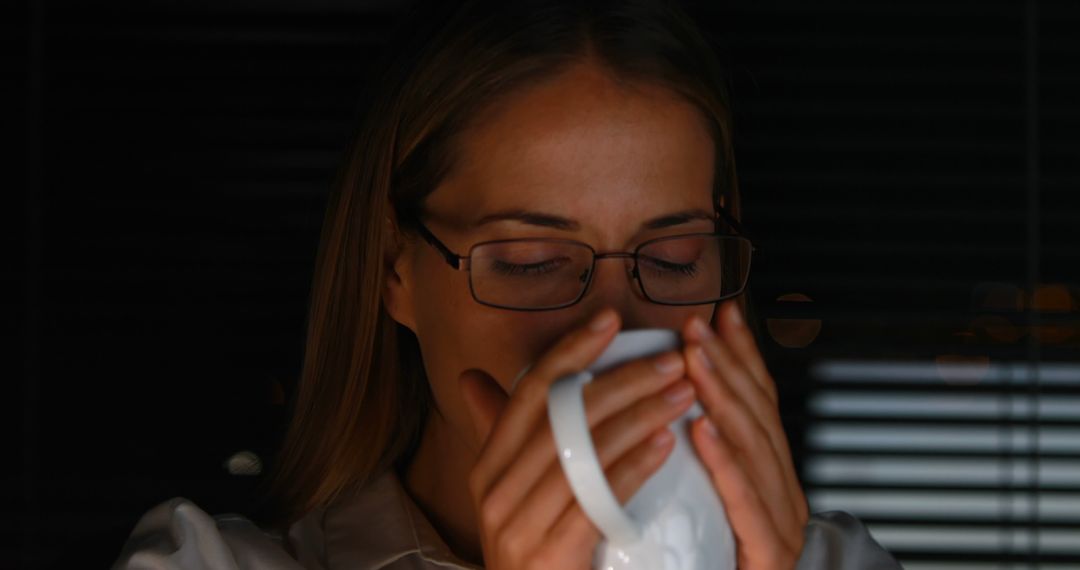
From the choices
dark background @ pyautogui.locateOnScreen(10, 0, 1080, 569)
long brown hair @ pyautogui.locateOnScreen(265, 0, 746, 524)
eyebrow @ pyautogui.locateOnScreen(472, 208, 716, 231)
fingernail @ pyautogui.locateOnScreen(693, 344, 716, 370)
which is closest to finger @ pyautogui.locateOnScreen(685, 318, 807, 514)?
fingernail @ pyautogui.locateOnScreen(693, 344, 716, 370)

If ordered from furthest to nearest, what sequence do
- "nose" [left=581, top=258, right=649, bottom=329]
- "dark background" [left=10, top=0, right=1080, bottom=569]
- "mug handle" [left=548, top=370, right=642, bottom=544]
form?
"dark background" [left=10, top=0, right=1080, bottom=569] → "nose" [left=581, top=258, right=649, bottom=329] → "mug handle" [left=548, top=370, right=642, bottom=544]

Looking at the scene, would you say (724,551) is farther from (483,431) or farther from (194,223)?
(194,223)

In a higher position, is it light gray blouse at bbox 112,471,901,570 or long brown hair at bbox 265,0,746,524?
long brown hair at bbox 265,0,746,524

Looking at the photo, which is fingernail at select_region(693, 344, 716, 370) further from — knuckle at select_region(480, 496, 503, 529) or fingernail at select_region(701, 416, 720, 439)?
knuckle at select_region(480, 496, 503, 529)

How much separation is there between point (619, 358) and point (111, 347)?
171 centimetres

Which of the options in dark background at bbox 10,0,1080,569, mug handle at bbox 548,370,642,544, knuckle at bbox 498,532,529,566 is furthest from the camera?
dark background at bbox 10,0,1080,569

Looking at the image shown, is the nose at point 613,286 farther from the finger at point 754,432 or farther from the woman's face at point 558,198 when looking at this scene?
the finger at point 754,432

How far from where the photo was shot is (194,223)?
2.42 metres

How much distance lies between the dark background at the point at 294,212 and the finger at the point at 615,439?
5.02 ft

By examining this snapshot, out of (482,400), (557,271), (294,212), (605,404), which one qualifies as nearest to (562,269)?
(557,271)

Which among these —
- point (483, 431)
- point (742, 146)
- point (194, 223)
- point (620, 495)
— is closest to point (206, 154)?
point (194, 223)

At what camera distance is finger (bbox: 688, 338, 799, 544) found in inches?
34.8

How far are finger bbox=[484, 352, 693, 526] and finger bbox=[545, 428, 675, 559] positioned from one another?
0.4 inches

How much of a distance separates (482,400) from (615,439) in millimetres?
165
